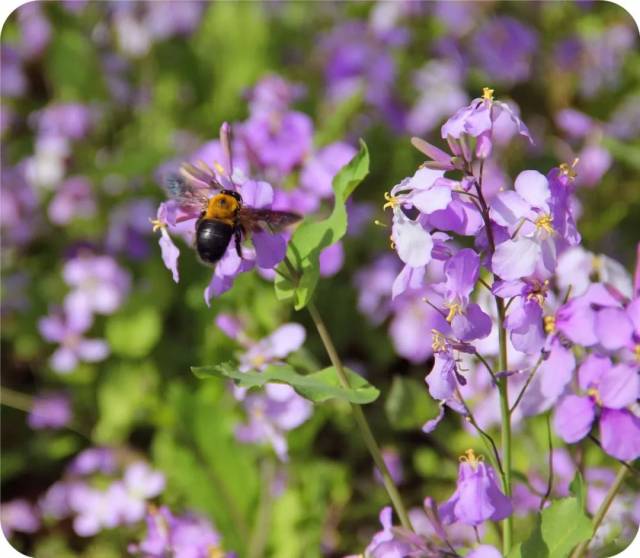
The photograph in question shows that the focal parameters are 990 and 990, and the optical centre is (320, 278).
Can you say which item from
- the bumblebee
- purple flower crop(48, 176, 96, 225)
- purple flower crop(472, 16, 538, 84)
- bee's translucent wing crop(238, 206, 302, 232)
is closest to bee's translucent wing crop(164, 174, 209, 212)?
the bumblebee

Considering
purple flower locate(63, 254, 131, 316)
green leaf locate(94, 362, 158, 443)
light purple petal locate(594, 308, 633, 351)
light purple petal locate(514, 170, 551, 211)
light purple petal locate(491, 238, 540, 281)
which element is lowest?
green leaf locate(94, 362, 158, 443)

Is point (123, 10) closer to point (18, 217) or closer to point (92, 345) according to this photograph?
point (18, 217)

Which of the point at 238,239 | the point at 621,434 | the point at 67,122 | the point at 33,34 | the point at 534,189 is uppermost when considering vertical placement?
the point at 534,189

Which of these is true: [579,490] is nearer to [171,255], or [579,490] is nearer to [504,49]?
[171,255]

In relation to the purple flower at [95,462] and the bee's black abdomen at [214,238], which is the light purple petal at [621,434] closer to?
the bee's black abdomen at [214,238]

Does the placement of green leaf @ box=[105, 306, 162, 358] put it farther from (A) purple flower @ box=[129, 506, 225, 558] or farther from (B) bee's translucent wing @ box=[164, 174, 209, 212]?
(B) bee's translucent wing @ box=[164, 174, 209, 212]

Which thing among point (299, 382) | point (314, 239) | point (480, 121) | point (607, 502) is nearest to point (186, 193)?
point (314, 239)
